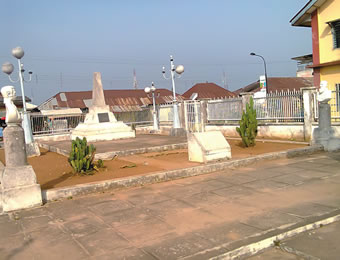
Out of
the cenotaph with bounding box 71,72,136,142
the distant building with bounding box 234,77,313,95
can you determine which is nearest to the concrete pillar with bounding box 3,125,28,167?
the cenotaph with bounding box 71,72,136,142

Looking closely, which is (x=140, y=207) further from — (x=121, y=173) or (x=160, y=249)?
(x=121, y=173)

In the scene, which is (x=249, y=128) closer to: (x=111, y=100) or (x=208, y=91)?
(x=111, y=100)

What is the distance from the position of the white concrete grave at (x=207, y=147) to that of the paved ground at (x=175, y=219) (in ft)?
4.95

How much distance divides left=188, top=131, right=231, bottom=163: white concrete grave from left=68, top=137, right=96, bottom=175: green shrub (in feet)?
9.79

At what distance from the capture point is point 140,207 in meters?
5.98

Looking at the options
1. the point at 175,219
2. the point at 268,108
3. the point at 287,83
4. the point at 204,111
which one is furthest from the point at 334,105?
the point at 287,83

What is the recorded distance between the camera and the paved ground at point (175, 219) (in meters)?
4.20

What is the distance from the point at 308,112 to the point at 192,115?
7873 mm

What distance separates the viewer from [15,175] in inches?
244

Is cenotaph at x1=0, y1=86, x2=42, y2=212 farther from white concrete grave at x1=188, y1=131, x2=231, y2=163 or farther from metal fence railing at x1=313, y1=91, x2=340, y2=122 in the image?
metal fence railing at x1=313, y1=91, x2=340, y2=122

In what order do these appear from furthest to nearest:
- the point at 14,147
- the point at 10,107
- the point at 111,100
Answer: the point at 111,100, the point at 10,107, the point at 14,147

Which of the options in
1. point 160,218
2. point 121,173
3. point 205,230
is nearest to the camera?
→ point 205,230

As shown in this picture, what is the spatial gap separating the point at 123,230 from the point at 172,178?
131 inches

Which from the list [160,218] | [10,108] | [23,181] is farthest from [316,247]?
[10,108]
